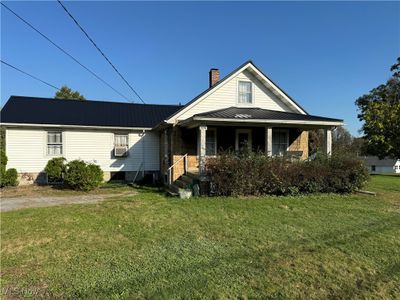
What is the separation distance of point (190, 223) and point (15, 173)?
11516 millimetres

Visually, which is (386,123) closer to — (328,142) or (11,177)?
(328,142)

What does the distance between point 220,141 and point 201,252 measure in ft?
34.3

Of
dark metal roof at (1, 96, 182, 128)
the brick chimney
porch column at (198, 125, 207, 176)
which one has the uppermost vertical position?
the brick chimney

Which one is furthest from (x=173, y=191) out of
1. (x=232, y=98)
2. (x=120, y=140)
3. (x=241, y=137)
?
(x=120, y=140)

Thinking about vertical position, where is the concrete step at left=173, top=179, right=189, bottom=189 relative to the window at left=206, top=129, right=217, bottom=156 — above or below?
below

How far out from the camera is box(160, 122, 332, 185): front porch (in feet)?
47.4

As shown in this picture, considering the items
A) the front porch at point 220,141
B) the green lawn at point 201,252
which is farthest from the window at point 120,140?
the green lawn at point 201,252

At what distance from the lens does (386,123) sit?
32.3 m

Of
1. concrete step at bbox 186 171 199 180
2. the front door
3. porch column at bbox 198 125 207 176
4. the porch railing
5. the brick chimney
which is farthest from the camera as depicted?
the brick chimney

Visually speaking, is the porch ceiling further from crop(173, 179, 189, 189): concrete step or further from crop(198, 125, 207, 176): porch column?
crop(173, 179, 189, 189): concrete step

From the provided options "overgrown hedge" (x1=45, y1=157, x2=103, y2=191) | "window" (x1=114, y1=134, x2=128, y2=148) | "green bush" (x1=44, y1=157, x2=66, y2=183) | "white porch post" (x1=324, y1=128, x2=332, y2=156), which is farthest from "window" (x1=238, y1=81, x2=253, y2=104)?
"green bush" (x1=44, y1=157, x2=66, y2=183)

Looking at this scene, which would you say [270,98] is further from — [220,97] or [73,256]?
Answer: [73,256]

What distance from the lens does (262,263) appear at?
204 inches

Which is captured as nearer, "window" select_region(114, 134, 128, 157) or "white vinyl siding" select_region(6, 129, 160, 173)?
"white vinyl siding" select_region(6, 129, 160, 173)
